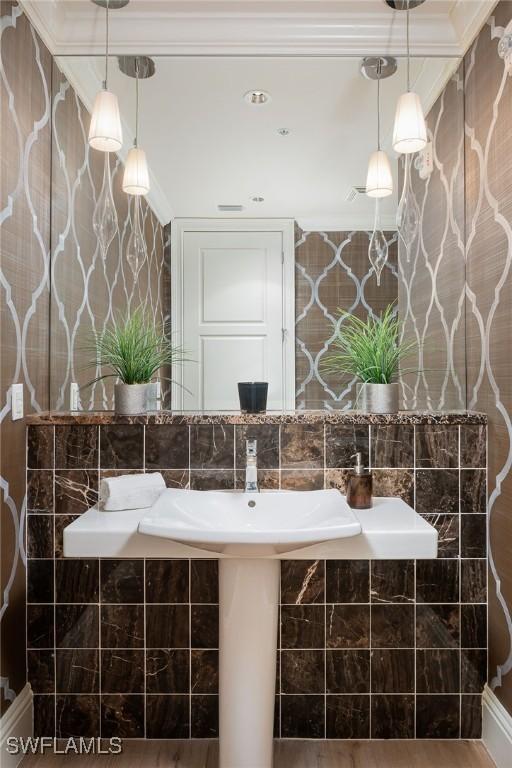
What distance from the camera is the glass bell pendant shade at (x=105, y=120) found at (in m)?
1.82

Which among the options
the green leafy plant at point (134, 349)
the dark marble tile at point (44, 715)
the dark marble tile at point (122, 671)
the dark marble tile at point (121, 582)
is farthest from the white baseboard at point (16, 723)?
the green leafy plant at point (134, 349)

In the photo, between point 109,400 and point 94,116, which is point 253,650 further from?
point 94,116

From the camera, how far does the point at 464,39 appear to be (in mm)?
1853

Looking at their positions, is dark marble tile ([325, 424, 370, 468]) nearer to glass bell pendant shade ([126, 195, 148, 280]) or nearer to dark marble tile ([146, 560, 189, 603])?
dark marble tile ([146, 560, 189, 603])

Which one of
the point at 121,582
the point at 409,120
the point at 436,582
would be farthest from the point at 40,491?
the point at 409,120

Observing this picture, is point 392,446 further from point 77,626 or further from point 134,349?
point 77,626

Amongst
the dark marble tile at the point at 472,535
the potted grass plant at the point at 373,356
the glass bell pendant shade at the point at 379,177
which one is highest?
the glass bell pendant shade at the point at 379,177

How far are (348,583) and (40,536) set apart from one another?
1.08 m

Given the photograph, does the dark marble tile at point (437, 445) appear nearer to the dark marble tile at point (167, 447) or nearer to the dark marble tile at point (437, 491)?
the dark marble tile at point (437, 491)

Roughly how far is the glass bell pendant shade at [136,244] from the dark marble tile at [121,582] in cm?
108

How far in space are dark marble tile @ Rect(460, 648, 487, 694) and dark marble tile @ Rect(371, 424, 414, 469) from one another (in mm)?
675

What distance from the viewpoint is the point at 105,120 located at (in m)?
1.82

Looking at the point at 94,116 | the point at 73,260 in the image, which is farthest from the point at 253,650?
the point at 94,116

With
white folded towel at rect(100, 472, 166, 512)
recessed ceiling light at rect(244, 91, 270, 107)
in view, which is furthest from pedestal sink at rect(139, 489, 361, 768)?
recessed ceiling light at rect(244, 91, 270, 107)
